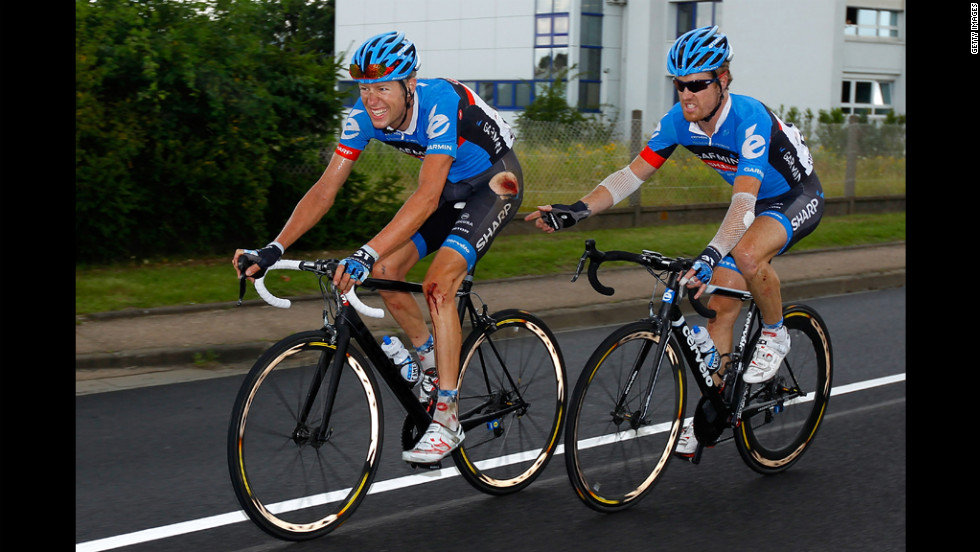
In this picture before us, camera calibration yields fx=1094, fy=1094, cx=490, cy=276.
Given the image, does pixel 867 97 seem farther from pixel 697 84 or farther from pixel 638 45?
→ pixel 697 84

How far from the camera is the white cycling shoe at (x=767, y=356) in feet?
17.3

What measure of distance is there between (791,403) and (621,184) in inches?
58.0

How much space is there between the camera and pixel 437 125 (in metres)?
4.66

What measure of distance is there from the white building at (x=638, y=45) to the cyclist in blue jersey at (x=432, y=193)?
34731mm

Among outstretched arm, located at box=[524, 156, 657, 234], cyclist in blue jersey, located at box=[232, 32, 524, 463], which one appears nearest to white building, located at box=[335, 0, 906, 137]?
outstretched arm, located at box=[524, 156, 657, 234]

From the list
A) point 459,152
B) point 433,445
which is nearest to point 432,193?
point 459,152

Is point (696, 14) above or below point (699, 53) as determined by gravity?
above

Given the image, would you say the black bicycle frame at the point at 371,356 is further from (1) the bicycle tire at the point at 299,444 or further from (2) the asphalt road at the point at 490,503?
(2) the asphalt road at the point at 490,503

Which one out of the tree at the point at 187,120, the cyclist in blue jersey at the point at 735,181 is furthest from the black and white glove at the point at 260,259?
the tree at the point at 187,120

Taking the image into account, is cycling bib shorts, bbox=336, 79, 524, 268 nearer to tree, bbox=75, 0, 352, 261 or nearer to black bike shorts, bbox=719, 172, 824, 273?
black bike shorts, bbox=719, 172, 824, 273

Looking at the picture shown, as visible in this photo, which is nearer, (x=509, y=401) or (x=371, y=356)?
(x=371, y=356)

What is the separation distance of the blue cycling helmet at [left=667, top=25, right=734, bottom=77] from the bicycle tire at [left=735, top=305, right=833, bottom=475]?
1355 mm
